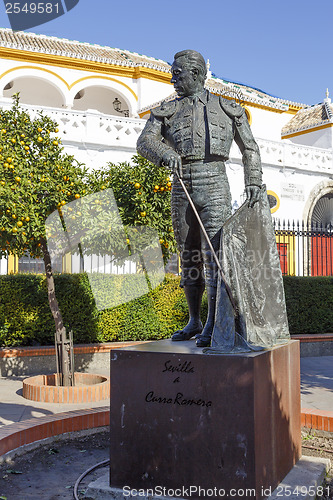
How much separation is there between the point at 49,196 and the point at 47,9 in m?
2.28

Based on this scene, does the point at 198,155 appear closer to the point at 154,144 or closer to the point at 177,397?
the point at 154,144

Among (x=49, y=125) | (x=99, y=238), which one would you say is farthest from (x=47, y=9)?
(x=99, y=238)

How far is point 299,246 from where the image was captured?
1917cm

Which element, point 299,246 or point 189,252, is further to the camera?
point 299,246

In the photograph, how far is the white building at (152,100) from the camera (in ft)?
61.5

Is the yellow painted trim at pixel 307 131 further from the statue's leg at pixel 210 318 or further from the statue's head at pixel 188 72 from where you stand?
the statue's leg at pixel 210 318

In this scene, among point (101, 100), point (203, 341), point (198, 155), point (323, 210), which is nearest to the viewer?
point (203, 341)

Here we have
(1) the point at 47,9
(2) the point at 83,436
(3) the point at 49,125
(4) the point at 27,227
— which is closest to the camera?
(2) the point at 83,436

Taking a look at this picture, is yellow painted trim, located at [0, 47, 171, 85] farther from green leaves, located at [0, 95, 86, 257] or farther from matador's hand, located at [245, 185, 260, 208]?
matador's hand, located at [245, 185, 260, 208]

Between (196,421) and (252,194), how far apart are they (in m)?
1.58

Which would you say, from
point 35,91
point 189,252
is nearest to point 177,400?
point 189,252

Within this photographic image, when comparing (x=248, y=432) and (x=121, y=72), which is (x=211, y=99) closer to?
(x=248, y=432)

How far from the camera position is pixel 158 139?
152 inches

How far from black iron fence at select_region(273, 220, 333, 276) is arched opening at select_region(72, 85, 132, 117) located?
10114 millimetres
